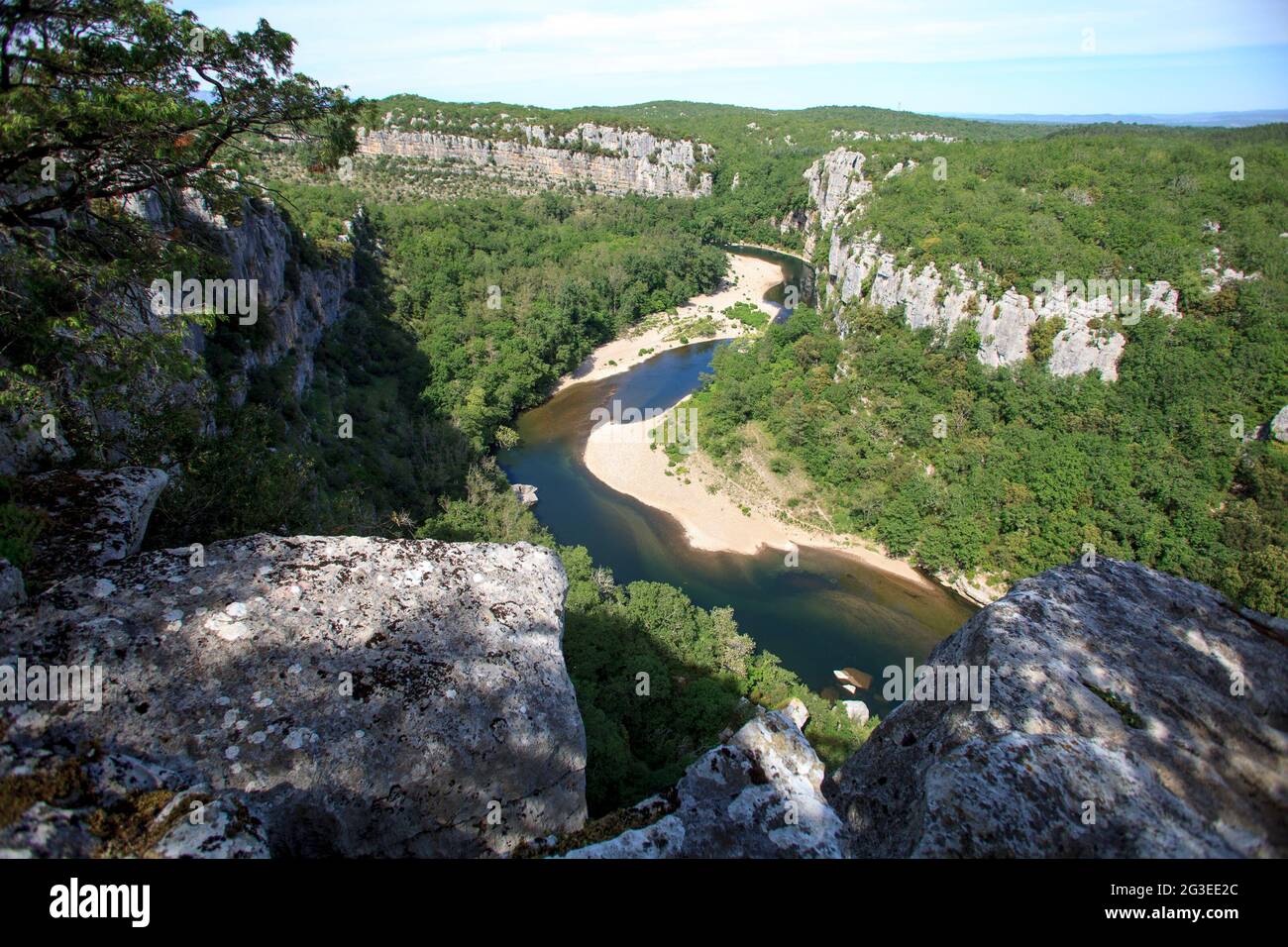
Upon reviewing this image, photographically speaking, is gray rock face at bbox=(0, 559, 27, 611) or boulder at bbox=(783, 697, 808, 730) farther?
boulder at bbox=(783, 697, 808, 730)

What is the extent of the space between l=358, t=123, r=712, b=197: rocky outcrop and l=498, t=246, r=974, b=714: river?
7768cm

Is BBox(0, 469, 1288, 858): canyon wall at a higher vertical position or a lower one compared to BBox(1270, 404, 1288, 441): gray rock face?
lower

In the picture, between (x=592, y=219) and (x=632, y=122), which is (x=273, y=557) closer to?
(x=592, y=219)

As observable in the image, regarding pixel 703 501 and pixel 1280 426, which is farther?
pixel 703 501

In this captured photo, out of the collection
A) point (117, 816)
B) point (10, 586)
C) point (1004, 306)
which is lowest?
point (117, 816)

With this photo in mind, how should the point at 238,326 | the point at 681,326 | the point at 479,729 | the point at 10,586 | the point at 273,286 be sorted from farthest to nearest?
the point at 681,326
the point at 273,286
the point at 238,326
the point at 479,729
the point at 10,586

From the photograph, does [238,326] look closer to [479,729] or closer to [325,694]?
[325,694]

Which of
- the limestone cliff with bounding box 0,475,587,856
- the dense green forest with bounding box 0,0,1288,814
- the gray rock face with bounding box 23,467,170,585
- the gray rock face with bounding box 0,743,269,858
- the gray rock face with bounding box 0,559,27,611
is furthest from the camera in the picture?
the dense green forest with bounding box 0,0,1288,814

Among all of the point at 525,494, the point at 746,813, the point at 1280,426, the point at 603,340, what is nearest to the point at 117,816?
the point at 746,813

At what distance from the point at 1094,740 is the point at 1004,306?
1543 inches

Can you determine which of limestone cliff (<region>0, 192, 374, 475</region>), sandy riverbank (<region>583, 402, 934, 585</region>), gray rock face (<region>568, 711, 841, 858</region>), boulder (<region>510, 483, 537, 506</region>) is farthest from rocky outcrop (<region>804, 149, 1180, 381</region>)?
gray rock face (<region>568, 711, 841, 858</region>)

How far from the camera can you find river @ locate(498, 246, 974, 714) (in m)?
28.5

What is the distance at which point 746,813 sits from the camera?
18.4ft

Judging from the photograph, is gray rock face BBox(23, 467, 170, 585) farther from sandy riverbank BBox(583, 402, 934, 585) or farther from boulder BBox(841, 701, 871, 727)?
sandy riverbank BBox(583, 402, 934, 585)
